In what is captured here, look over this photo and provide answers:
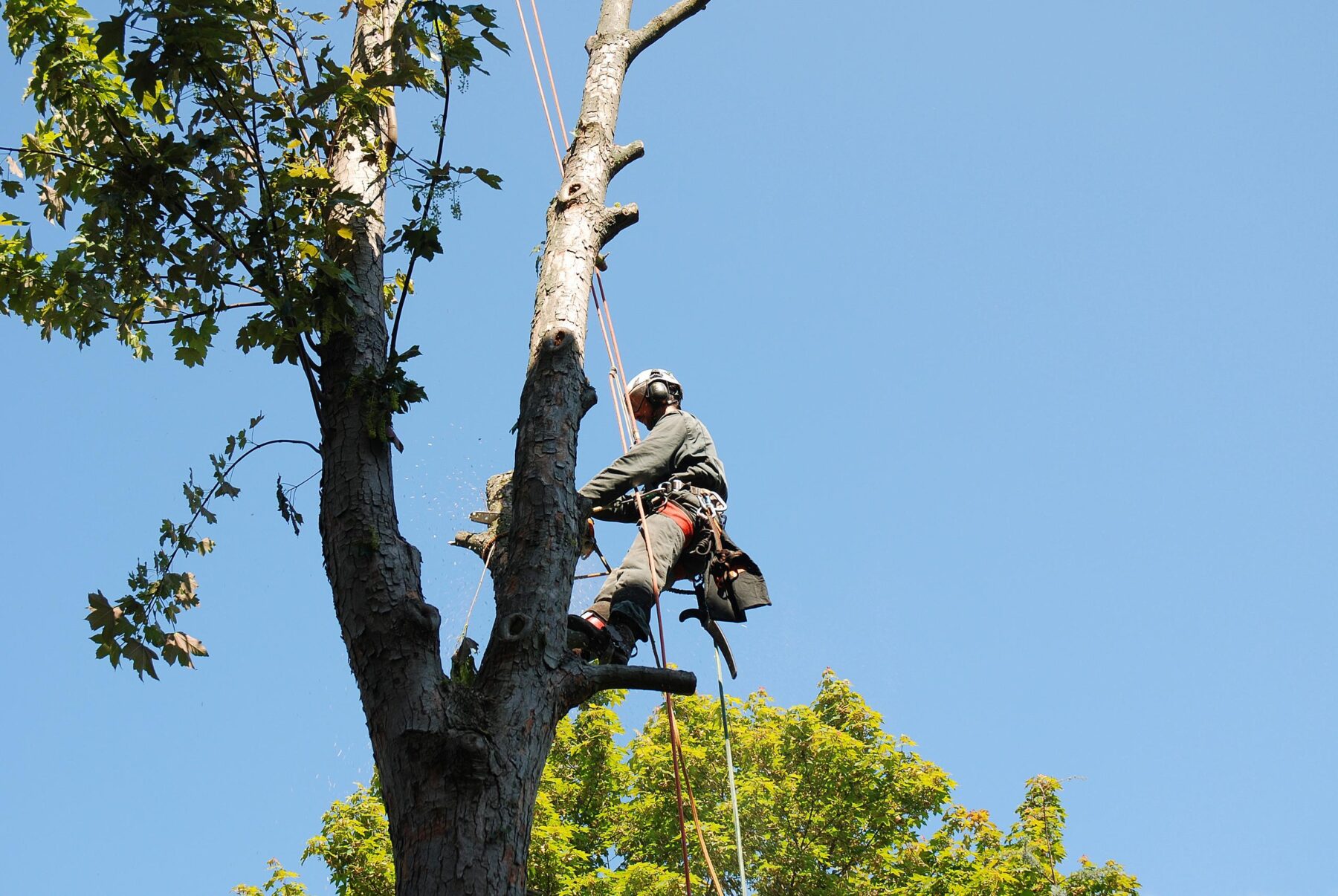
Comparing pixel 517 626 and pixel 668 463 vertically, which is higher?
pixel 668 463

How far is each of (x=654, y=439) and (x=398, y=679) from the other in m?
2.27

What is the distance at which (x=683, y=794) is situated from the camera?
37.0ft

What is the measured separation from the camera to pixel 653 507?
17.4ft

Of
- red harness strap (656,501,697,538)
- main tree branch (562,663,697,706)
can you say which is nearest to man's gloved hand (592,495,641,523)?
red harness strap (656,501,697,538)

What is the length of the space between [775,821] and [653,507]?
6.82m

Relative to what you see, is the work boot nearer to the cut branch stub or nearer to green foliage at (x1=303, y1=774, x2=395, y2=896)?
the cut branch stub

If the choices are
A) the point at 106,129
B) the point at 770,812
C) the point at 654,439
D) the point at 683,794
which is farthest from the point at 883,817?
the point at 106,129

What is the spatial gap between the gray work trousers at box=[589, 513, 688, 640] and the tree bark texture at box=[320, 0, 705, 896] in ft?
2.59

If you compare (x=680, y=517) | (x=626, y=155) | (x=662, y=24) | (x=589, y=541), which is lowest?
(x=589, y=541)

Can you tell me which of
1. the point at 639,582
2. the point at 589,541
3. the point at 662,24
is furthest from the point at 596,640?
the point at 662,24

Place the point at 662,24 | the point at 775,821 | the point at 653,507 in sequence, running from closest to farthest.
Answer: the point at 653,507 < the point at 662,24 < the point at 775,821

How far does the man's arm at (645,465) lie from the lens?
479 cm

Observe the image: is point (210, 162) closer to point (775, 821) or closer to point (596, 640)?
Answer: point (596, 640)

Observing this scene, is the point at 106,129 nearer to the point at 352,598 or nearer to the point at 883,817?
the point at 352,598
